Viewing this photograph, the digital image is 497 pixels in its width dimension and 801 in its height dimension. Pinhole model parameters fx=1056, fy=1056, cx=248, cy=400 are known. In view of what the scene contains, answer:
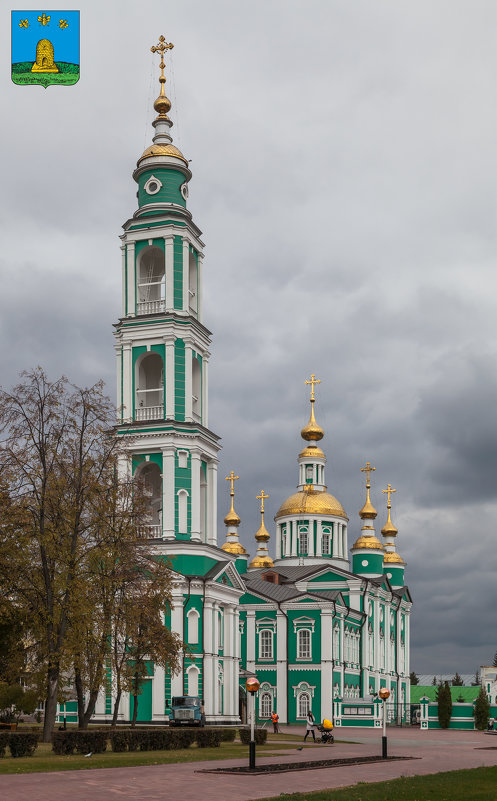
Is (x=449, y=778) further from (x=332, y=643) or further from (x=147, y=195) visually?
(x=332, y=643)

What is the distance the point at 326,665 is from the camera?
6750cm

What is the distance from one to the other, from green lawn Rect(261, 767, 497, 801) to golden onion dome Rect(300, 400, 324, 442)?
214 ft

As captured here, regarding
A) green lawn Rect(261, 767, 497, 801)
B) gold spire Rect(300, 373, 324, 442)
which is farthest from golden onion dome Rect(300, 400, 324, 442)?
green lawn Rect(261, 767, 497, 801)

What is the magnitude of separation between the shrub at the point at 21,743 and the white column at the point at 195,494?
2532cm

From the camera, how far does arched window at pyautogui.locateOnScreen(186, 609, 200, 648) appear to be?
50.0 meters

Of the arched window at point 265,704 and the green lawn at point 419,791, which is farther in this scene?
the arched window at point 265,704

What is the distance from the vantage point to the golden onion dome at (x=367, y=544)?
88000mm

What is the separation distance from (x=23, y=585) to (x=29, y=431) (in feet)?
16.1

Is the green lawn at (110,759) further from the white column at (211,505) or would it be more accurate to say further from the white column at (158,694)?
the white column at (211,505)

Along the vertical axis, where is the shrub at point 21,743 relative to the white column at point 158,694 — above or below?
above

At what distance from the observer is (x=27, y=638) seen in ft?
115

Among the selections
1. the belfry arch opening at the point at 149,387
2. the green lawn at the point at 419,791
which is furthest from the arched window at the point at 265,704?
the green lawn at the point at 419,791

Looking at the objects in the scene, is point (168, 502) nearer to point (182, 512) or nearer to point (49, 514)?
point (182, 512)

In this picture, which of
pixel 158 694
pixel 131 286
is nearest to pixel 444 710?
pixel 158 694
